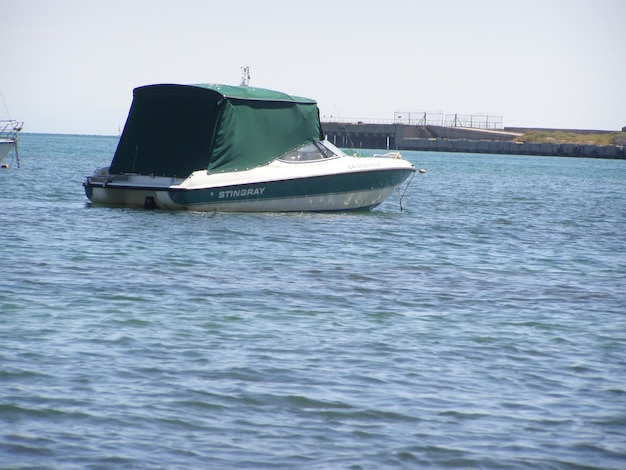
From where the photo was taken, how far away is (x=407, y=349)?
1008 cm

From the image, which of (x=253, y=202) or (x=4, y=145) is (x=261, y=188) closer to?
(x=253, y=202)

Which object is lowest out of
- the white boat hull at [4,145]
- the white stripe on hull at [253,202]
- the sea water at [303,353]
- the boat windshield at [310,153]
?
the sea water at [303,353]

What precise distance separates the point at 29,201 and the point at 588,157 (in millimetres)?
102689

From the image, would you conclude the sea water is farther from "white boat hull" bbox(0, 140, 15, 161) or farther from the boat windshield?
"white boat hull" bbox(0, 140, 15, 161)

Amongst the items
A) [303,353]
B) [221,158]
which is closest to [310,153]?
[221,158]

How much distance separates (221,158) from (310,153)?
8.69ft

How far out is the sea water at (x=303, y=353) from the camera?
7117 millimetres

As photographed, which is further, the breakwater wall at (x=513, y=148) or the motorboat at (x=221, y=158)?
the breakwater wall at (x=513, y=148)

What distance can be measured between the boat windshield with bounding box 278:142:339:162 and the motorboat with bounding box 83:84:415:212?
0.03m

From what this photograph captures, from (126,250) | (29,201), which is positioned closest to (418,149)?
(29,201)

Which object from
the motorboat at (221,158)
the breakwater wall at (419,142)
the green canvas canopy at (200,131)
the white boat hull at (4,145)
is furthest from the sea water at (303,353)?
the breakwater wall at (419,142)

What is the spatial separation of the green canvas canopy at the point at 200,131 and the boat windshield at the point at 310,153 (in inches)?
6.5

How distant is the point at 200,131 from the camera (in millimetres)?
23062

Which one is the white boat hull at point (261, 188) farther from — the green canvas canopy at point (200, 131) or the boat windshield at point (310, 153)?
the green canvas canopy at point (200, 131)
